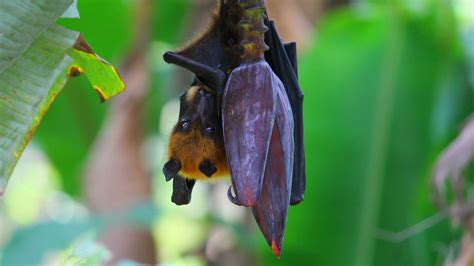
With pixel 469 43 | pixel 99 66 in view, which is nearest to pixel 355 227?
pixel 469 43

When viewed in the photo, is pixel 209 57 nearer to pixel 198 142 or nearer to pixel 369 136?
pixel 198 142

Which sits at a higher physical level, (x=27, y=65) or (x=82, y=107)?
(x=27, y=65)

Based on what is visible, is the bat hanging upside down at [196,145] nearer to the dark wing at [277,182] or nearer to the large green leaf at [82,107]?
the dark wing at [277,182]

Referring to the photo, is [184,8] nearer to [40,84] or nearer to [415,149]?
[415,149]

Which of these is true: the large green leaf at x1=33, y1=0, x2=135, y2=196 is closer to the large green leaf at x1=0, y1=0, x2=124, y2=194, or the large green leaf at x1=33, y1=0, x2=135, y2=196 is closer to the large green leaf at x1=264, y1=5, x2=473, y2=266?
the large green leaf at x1=264, y1=5, x2=473, y2=266

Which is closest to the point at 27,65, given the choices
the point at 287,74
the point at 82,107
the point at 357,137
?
the point at 287,74

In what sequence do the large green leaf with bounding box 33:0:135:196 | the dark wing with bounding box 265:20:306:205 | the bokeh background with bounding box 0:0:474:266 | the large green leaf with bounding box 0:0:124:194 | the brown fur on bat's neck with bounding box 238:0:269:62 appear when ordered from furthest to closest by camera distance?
the large green leaf with bounding box 33:0:135:196, the bokeh background with bounding box 0:0:474:266, the dark wing with bounding box 265:20:306:205, the brown fur on bat's neck with bounding box 238:0:269:62, the large green leaf with bounding box 0:0:124:194

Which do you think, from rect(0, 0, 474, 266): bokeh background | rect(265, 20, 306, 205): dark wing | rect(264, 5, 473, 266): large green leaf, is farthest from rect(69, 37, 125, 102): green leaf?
rect(264, 5, 473, 266): large green leaf
